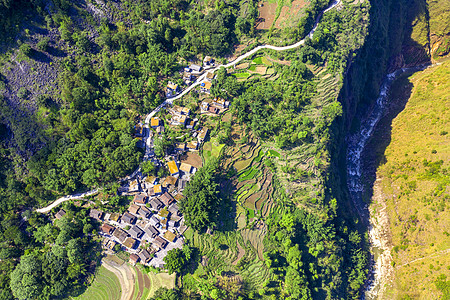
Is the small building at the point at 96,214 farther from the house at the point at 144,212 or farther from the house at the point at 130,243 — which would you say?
the house at the point at 144,212

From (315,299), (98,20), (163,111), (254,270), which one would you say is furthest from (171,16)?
(315,299)

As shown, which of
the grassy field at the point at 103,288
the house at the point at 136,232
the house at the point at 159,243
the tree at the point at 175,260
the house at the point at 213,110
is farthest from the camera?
the house at the point at 213,110

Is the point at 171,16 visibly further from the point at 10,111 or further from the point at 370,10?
the point at 370,10

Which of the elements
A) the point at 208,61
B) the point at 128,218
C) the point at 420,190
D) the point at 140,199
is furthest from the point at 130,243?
the point at 420,190

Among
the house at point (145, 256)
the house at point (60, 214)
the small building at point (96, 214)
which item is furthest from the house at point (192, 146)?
the house at point (60, 214)

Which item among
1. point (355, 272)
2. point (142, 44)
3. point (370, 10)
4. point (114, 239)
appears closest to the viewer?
point (114, 239)

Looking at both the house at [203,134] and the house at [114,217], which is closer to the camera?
the house at [114,217]

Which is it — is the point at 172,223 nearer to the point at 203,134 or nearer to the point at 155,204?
the point at 155,204
